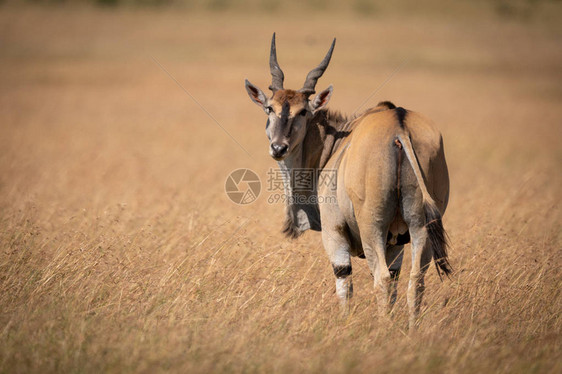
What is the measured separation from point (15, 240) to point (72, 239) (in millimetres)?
625

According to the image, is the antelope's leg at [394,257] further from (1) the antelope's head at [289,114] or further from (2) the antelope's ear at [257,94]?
(2) the antelope's ear at [257,94]

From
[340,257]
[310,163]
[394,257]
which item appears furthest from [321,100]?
[394,257]

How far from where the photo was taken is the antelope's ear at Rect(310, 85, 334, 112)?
279 inches

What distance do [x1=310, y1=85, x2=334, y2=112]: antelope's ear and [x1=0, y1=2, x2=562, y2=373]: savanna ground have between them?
177cm

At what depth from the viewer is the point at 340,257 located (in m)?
6.50

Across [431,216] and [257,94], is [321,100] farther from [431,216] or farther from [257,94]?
[431,216]

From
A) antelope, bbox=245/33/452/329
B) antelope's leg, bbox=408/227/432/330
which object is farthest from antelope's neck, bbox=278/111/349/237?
antelope's leg, bbox=408/227/432/330

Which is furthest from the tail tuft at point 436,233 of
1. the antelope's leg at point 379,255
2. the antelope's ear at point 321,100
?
the antelope's ear at point 321,100

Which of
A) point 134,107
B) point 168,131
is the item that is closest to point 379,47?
point 134,107

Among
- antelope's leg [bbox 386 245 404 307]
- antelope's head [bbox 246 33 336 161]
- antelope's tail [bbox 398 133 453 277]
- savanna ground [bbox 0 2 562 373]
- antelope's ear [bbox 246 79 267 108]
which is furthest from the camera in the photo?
antelope's ear [bbox 246 79 267 108]

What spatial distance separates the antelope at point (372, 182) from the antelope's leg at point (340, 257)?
0.4 inches

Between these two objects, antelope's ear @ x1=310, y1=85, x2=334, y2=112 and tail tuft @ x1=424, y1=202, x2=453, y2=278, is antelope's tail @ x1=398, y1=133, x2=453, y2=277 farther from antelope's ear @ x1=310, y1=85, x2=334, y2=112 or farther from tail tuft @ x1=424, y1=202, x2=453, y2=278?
antelope's ear @ x1=310, y1=85, x2=334, y2=112

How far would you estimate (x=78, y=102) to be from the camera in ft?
85.1

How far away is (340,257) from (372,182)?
1.22 m
